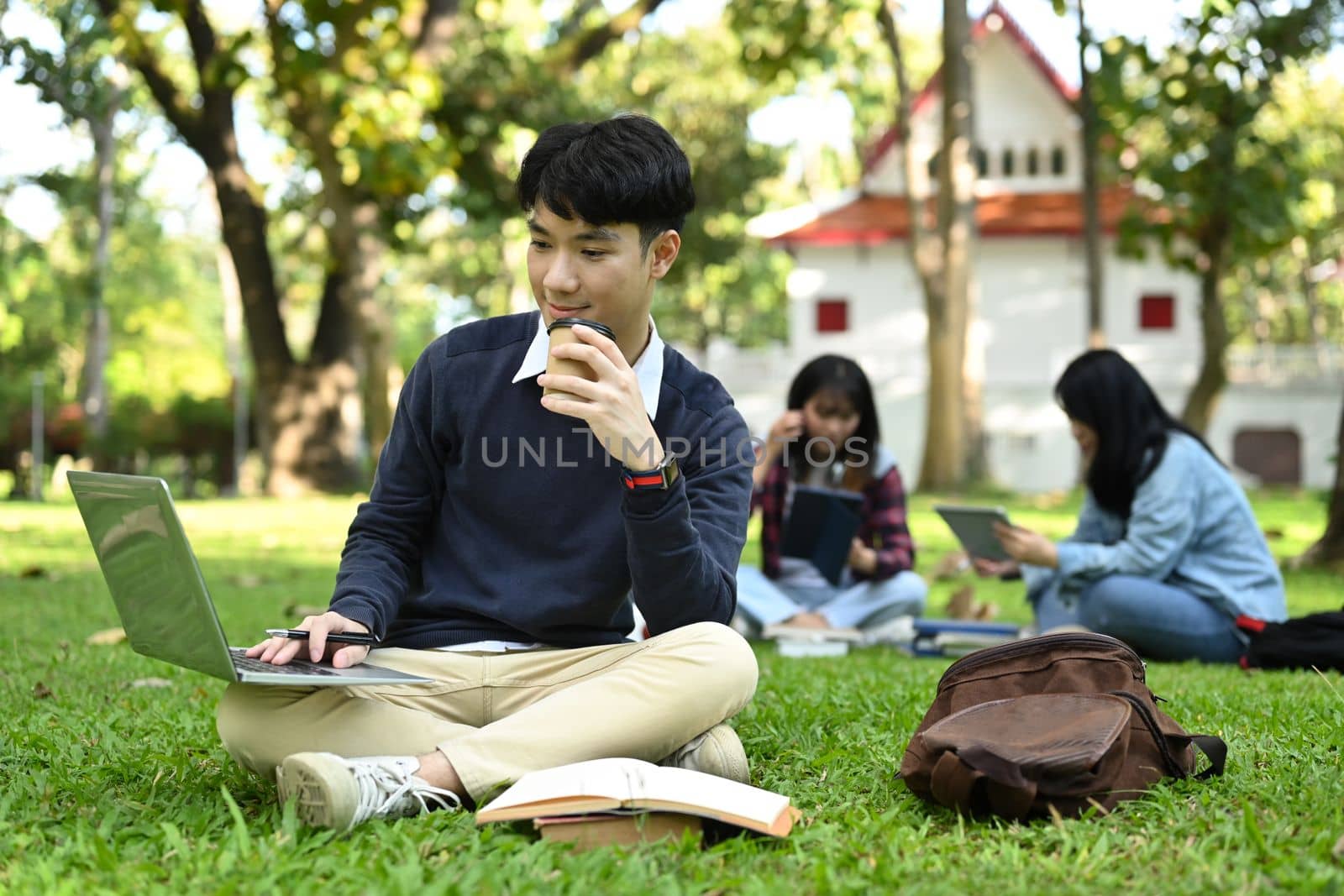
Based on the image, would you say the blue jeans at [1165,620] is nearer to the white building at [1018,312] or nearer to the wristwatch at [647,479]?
the wristwatch at [647,479]

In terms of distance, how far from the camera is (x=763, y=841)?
237 centimetres

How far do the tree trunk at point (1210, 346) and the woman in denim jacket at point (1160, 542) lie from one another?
12.7m

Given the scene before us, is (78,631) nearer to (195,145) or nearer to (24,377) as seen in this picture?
(195,145)

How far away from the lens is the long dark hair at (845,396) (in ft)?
17.9

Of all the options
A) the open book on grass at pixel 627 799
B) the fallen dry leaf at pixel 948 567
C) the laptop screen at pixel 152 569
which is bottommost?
the fallen dry leaf at pixel 948 567

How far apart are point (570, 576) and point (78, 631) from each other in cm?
318

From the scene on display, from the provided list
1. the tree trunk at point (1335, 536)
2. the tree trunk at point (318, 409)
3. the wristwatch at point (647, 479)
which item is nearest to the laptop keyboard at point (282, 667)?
the wristwatch at point (647, 479)

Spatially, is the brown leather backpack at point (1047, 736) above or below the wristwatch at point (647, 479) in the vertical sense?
below

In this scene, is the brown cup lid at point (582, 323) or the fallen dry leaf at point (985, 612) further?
the fallen dry leaf at point (985, 612)

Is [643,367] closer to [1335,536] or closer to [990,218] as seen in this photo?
[1335,536]

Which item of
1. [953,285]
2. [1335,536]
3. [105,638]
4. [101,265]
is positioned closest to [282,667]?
[105,638]

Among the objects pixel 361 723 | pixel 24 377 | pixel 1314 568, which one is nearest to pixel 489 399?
pixel 361 723

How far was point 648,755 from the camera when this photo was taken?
2.71 meters

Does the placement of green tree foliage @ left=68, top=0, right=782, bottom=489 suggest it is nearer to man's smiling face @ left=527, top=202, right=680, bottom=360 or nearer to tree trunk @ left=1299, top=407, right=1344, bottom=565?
tree trunk @ left=1299, top=407, right=1344, bottom=565
